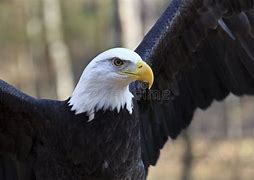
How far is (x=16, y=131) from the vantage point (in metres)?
5.82

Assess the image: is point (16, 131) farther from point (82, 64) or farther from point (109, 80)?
point (82, 64)

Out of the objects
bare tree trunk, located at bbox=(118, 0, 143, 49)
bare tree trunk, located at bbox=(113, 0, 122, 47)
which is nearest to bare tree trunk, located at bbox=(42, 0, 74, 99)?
bare tree trunk, located at bbox=(118, 0, 143, 49)

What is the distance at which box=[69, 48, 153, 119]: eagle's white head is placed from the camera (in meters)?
5.18

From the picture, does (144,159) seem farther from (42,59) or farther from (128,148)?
(42,59)

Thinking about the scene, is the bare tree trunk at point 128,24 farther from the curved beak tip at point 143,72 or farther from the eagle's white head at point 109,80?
the curved beak tip at point 143,72

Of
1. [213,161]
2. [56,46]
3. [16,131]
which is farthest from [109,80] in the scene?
[56,46]

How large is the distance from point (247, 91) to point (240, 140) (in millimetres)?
15152

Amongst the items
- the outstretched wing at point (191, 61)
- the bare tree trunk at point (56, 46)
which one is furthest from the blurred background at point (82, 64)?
the outstretched wing at point (191, 61)

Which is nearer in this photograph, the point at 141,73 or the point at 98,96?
the point at 141,73

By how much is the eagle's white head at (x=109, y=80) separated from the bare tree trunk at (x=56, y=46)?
2029 centimetres

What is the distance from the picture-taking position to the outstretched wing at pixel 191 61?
6.38 m

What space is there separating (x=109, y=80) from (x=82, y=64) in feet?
79.2

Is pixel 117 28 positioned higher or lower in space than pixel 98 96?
lower

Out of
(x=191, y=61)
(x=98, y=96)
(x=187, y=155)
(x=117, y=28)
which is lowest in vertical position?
(x=187, y=155)
